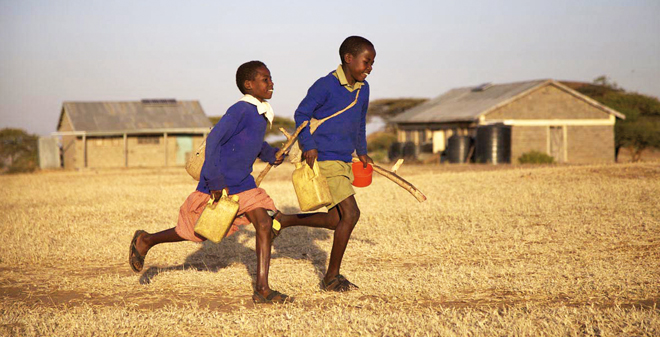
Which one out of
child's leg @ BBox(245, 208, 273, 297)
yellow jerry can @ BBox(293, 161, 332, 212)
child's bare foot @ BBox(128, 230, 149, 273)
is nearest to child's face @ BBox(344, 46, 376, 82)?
yellow jerry can @ BBox(293, 161, 332, 212)

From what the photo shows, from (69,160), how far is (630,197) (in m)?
34.6

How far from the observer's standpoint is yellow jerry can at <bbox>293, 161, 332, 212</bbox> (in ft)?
18.8

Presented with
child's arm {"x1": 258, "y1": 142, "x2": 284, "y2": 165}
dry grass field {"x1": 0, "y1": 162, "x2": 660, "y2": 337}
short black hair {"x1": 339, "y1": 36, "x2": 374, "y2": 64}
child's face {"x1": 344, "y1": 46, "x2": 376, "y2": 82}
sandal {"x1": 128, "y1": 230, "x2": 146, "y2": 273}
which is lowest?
dry grass field {"x1": 0, "y1": 162, "x2": 660, "y2": 337}

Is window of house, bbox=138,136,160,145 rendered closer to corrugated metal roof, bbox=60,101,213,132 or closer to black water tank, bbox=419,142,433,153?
corrugated metal roof, bbox=60,101,213,132

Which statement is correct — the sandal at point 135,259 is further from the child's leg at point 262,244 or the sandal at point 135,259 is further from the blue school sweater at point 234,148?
the child's leg at point 262,244

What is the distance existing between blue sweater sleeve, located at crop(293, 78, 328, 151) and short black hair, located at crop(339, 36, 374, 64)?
312mm

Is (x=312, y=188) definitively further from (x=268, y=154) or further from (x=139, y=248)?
(x=139, y=248)

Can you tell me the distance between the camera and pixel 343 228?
19.5ft

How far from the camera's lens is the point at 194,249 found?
8812mm

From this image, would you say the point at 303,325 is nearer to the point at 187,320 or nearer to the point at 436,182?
the point at 187,320

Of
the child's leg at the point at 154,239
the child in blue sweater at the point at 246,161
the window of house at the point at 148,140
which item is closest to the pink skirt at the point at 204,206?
the child in blue sweater at the point at 246,161

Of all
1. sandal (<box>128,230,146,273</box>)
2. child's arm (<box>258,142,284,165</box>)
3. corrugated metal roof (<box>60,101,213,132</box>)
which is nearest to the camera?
child's arm (<box>258,142,284,165</box>)

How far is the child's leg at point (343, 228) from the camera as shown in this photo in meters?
5.93

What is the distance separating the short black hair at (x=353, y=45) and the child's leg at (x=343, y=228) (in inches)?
46.0
